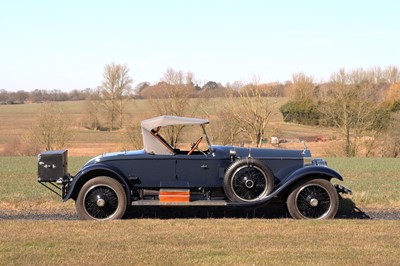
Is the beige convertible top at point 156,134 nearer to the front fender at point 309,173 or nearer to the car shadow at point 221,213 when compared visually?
the car shadow at point 221,213

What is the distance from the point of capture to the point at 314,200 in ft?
28.4

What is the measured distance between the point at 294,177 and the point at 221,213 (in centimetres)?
155

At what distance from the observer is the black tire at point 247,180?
855cm

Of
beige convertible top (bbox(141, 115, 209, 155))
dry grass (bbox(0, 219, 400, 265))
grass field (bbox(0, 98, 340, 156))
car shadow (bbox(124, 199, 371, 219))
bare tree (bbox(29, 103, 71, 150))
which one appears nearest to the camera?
dry grass (bbox(0, 219, 400, 265))

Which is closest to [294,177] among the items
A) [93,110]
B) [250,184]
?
[250,184]

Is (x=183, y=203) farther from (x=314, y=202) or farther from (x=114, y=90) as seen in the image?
(x=114, y=90)

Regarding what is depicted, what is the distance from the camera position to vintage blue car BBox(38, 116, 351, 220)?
859 centimetres

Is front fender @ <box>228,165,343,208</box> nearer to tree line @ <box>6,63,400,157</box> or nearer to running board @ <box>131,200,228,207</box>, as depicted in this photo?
running board @ <box>131,200,228,207</box>

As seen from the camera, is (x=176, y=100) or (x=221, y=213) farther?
(x=176, y=100)

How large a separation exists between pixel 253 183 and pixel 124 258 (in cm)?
317

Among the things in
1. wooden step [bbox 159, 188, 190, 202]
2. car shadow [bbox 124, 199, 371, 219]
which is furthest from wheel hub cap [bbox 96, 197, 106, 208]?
wooden step [bbox 159, 188, 190, 202]

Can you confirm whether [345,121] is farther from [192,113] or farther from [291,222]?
[291,222]

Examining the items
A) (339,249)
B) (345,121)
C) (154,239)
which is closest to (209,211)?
(154,239)

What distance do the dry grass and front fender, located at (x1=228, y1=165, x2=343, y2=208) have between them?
0.99 feet
